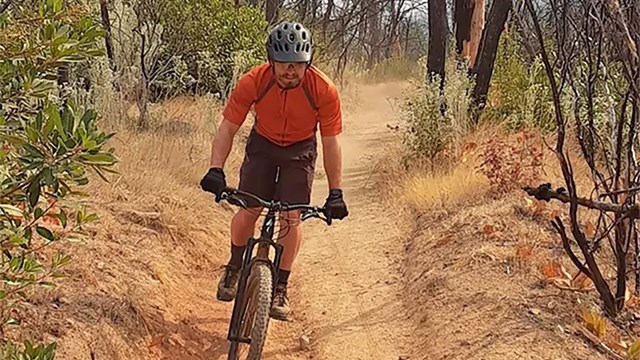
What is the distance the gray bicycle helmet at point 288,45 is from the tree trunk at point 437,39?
6.17 meters

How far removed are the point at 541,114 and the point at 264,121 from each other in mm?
4846

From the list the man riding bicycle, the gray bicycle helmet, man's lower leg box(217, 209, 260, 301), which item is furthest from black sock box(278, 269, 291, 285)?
the gray bicycle helmet

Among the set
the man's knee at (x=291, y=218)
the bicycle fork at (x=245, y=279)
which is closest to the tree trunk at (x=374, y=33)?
the man's knee at (x=291, y=218)

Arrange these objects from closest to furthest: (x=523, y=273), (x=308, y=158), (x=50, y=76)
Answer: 1. (x=50, y=76)
2. (x=308, y=158)
3. (x=523, y=273)

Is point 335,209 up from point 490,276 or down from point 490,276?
up

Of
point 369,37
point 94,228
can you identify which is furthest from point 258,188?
point 369,37

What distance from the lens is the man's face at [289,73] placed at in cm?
391

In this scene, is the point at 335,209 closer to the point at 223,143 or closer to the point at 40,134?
the point at 223,143

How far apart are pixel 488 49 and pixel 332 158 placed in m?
5.16

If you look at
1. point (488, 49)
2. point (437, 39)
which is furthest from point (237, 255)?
point (437, 39)

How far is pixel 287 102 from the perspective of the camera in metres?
4.21

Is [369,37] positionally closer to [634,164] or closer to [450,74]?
[450,74]

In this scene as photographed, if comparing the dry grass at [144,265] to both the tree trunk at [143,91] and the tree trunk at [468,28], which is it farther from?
the tree trunk at [468,28]

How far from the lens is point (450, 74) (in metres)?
8.48
